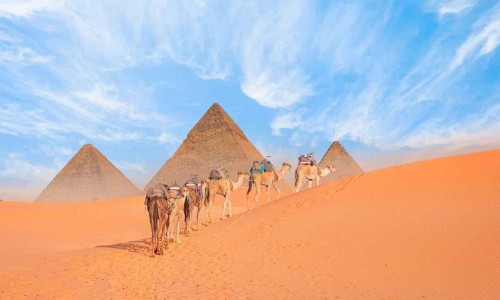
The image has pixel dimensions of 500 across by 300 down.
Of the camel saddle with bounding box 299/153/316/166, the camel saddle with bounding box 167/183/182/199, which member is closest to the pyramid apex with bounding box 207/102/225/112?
the camel saddle with bounding box 299/153/316/166

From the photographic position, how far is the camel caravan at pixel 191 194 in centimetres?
1326

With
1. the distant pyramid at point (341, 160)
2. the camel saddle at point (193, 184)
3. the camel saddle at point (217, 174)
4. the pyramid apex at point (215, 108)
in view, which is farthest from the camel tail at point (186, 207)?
the distant pyramid at point (341, 160)

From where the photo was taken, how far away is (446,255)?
1005 cm

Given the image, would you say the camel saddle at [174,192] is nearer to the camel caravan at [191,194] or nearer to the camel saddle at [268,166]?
the camel caravan at [191,194]

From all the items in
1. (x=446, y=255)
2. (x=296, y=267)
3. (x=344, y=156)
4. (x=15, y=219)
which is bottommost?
(x=446, y=255)

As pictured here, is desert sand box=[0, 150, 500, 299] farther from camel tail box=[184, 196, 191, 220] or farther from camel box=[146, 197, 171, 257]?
camel tail box=[184, 196, 191, 220]

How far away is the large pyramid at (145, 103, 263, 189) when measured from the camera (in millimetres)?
59781

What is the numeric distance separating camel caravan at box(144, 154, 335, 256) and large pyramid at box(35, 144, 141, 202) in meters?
53.2

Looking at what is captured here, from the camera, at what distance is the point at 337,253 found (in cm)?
1104

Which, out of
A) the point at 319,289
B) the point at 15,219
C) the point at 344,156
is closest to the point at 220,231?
the point at 319,289

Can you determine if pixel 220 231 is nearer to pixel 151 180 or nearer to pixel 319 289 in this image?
pixel 319 289

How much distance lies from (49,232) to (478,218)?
68.7ft

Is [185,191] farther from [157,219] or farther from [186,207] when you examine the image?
[157,219]

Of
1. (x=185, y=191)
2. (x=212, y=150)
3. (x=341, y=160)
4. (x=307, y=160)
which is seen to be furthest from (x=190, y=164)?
(x=185, y=191)
